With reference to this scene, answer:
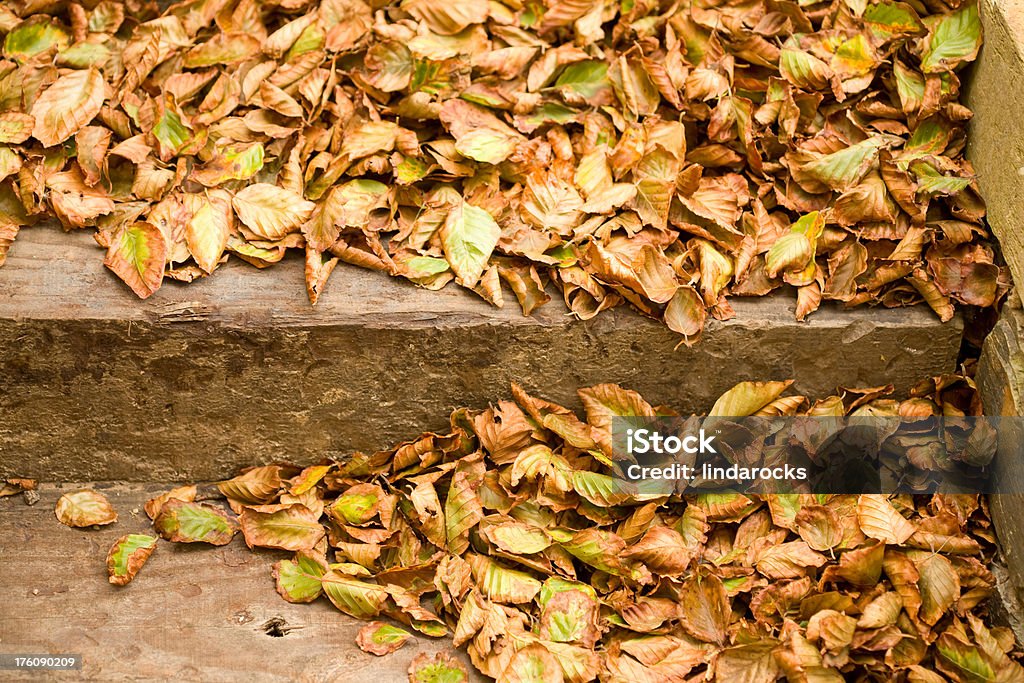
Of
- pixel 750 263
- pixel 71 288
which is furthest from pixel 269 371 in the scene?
pixel 750 263

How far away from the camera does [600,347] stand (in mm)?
1682

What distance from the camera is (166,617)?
162 cm

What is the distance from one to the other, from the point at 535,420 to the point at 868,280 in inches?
23.4

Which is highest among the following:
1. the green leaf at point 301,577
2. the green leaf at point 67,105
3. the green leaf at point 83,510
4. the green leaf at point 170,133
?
the green leaf at point 67,105

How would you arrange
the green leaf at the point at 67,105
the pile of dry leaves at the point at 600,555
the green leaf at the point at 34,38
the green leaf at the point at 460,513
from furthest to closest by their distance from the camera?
the green leaf at the point at 34,38 → the green leaf at the point at 67,105 → the green leaf at the point at 460,513 → the pile of dry leaves at the point at 600,555

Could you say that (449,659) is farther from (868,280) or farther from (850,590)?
(868,280)

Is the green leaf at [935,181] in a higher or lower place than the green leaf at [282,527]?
higher

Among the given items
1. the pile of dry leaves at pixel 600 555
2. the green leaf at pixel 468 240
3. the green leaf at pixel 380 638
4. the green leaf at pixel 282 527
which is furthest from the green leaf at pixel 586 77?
the green leaf at pixel 380 638

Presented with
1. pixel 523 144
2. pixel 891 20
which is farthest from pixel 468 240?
pixel 891 20

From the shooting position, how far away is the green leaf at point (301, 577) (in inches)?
65.0

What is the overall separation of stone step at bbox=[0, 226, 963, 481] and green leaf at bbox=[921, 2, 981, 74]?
0.45 metres

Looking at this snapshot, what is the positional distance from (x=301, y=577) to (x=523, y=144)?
824mm

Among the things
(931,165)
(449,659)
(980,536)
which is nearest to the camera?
(449,659)

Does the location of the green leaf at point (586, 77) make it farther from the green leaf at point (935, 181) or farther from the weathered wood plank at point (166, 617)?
the weathered wood plank at point (166, 617)
